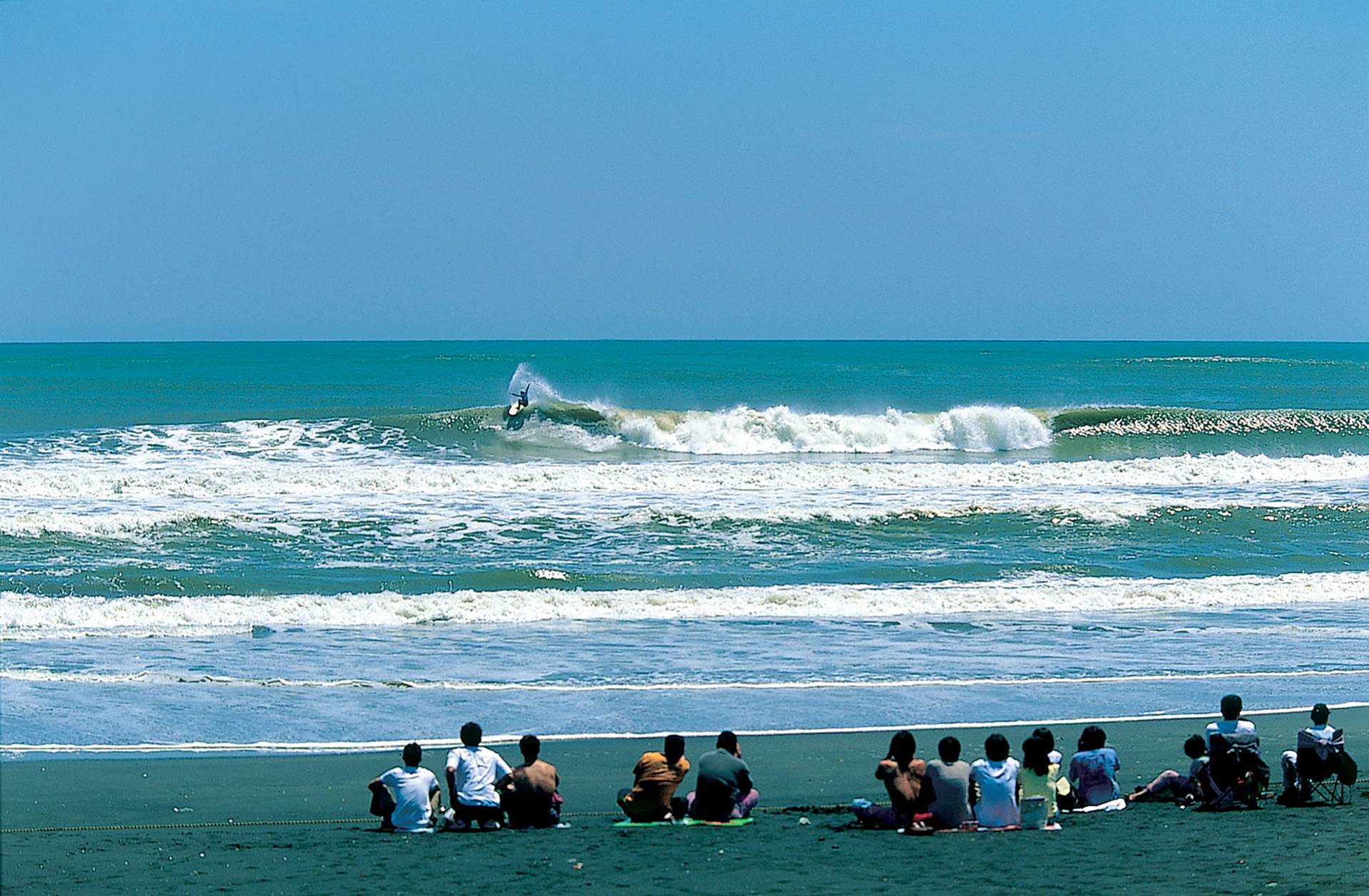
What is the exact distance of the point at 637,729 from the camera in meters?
11.8

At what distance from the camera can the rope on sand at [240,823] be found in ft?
28.9

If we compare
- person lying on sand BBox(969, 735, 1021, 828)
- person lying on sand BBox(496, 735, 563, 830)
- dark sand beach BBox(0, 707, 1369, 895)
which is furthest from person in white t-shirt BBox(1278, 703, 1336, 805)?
person lying on sand BBox(496, 735, 563, 830)

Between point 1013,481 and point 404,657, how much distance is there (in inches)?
743

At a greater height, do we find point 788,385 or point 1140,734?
point 788,385

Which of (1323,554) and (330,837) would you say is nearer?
(330,837)

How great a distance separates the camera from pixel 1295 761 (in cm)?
988

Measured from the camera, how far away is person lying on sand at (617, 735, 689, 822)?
933 cm

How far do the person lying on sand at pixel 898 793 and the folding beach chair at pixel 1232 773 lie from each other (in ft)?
6.71

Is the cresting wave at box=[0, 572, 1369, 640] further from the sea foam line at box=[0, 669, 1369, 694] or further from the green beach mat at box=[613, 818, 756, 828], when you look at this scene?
the green beach mat at box=[613, 818, 756, 828]

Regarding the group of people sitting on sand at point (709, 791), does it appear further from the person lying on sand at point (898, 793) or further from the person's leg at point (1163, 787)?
the person's leg at point (1163, 787)

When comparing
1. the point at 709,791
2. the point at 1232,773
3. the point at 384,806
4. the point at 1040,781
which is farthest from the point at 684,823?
the point at 1232,773

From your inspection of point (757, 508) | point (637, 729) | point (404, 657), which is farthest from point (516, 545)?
point (637, 729)

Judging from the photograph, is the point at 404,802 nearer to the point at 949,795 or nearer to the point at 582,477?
the point at 949,795

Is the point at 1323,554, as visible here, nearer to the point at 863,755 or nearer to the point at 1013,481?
the point at 1013,481
